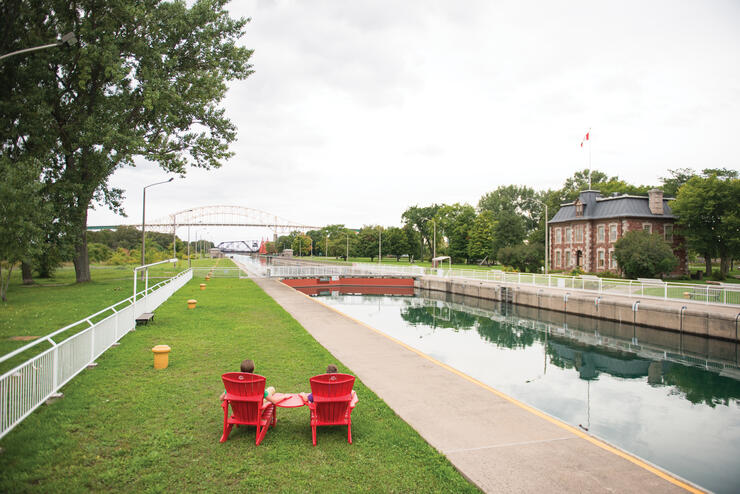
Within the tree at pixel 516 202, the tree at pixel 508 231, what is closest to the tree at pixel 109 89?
the tree at pixel 508 231

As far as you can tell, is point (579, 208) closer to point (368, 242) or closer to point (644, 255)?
point (644, 255)

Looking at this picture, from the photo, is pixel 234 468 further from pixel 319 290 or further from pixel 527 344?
pixel 319 290

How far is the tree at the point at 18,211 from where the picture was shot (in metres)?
21.2

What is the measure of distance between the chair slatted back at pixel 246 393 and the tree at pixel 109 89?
24214 mm

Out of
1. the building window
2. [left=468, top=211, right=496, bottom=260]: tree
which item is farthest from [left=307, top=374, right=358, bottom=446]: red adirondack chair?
[left=468, top=211, right=496, bottom=260]: tree

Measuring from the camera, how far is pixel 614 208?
53.2 metres

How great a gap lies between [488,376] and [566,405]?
3.46 m

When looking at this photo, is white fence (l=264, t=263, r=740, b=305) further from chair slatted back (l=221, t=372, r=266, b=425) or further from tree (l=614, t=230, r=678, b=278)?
chair slatted back (l=221, t=372, r=266, b=425)

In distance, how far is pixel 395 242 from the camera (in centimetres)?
10288

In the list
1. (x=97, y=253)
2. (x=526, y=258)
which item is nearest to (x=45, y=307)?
(x=526, y=258)

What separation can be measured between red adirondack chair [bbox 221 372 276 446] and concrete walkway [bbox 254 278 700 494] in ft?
6.52

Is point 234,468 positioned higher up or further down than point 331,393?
further down

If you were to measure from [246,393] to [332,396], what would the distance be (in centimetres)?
126

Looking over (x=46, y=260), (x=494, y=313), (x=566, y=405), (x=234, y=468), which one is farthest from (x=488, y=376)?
(x=46, y=260)
